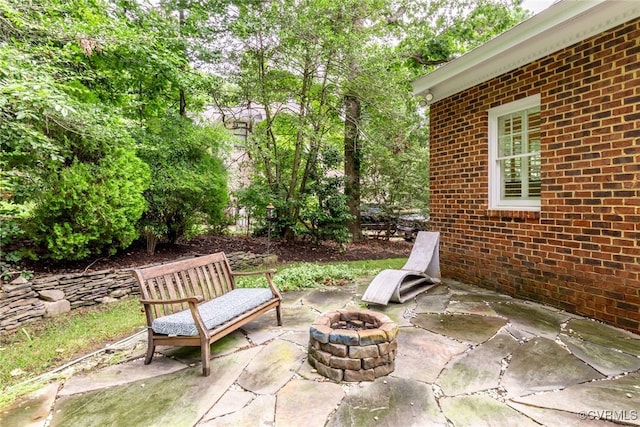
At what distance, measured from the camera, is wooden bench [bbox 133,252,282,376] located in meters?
2.50

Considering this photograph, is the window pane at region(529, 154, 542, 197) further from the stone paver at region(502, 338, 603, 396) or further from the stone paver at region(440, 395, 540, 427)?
the stone paver at region(440, 395, 540, 427)

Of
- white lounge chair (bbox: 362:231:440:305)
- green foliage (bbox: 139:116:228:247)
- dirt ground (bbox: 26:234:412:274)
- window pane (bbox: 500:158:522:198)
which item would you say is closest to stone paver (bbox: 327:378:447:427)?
white lounge chair (bbox: 362:231:440:305)

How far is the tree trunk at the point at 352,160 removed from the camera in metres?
7.91

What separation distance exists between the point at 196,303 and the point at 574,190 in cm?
400

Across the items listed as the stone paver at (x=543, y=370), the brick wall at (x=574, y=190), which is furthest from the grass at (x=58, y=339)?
the brick wall at (x=574, y=190)

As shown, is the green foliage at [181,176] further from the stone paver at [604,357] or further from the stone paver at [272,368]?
the stone paver at [604,357]

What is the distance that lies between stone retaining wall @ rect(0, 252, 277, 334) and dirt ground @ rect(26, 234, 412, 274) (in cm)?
30

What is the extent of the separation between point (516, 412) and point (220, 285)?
2859mm

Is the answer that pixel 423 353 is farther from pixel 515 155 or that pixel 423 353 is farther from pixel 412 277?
A: pixel 515 155

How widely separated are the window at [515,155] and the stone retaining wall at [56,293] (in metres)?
5.06

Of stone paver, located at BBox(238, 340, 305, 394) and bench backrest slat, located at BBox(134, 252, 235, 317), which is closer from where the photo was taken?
stone paver, located at BBox(238, 340, 305, 394)

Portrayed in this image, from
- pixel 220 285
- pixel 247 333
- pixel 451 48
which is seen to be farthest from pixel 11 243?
pixel 451 48

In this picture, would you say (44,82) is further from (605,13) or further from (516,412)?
(605,13)

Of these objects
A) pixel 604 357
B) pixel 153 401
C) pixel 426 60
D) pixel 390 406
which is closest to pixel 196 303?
pixel 153 401
